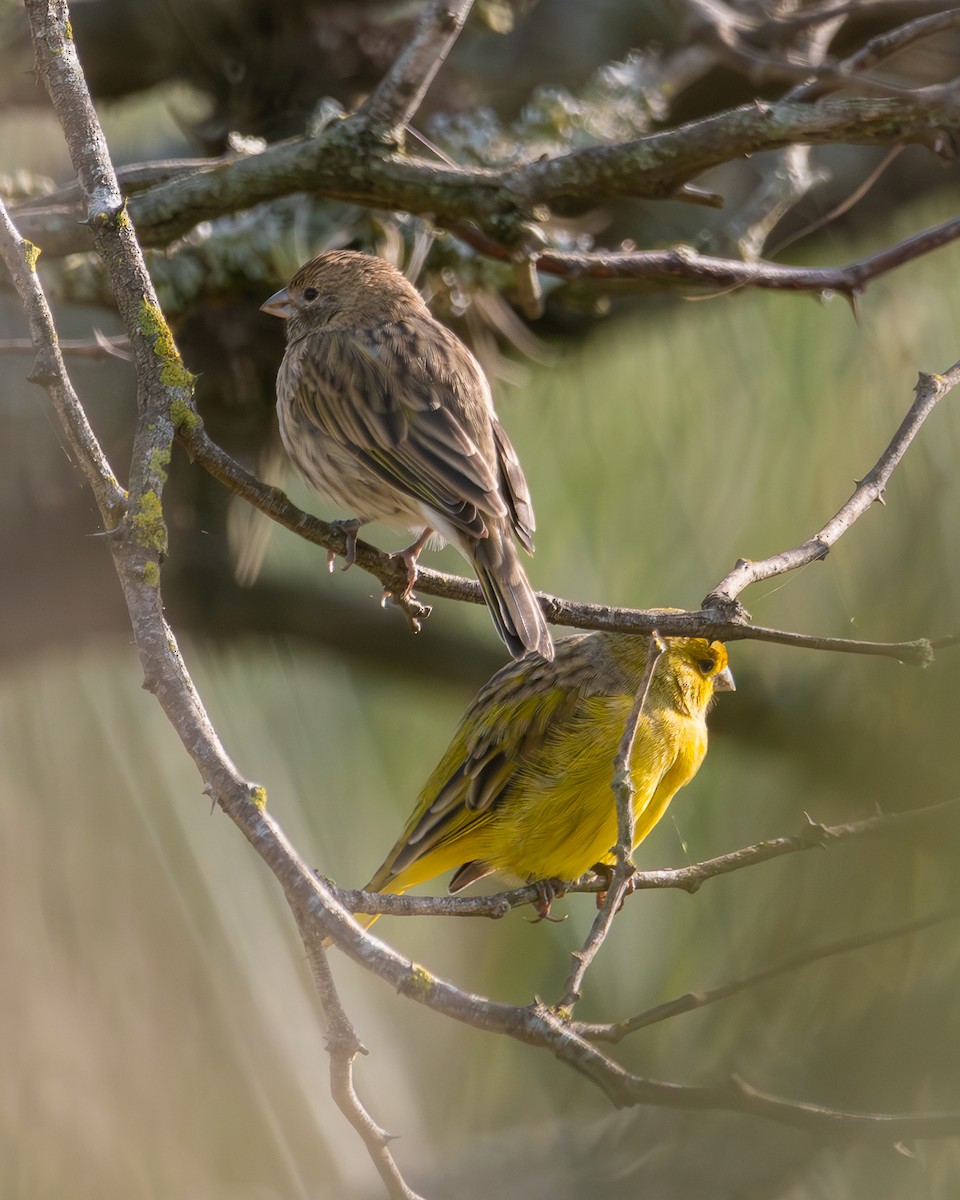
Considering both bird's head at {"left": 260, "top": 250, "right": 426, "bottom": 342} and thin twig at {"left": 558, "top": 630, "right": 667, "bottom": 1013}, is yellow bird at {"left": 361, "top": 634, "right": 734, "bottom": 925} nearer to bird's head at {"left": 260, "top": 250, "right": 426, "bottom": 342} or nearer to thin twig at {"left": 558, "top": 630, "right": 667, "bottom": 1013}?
bird's head at {"left": 260, "top": 250, "right": 426, "bottom": 342}

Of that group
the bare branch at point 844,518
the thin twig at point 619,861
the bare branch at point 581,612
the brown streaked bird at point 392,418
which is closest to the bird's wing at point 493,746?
the brown streaked bird at point 392,418

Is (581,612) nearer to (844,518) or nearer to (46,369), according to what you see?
(844,518)

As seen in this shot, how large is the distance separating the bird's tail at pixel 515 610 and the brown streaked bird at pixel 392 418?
0.02 meters

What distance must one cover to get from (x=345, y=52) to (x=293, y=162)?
1473mm

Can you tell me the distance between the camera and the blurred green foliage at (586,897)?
1311mm

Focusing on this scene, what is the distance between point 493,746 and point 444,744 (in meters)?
0.94

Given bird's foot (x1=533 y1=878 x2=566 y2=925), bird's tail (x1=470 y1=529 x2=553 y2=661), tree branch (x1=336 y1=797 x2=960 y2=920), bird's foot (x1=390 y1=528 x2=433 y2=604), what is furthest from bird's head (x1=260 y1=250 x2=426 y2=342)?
tree branch (x1=336 y1=797 x2=960 y2=920)

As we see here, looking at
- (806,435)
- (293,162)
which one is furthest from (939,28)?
(293,162)

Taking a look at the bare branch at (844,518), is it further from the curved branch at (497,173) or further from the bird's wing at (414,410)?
the bird's wing at (414,410)

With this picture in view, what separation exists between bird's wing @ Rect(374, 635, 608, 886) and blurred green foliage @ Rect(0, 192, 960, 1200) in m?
0.20

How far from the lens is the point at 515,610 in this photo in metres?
2.22

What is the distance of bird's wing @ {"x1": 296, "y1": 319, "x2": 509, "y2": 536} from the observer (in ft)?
8.88

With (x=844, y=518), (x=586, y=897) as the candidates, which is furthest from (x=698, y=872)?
(x=586, y=897)

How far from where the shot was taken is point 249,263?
3611 mm
